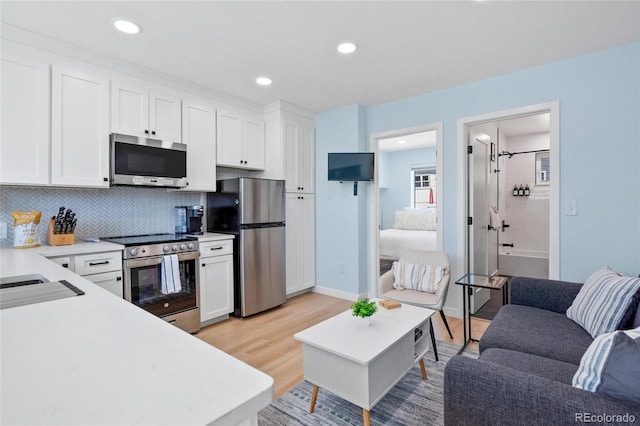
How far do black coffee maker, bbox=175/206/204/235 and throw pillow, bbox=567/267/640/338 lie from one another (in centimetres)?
329

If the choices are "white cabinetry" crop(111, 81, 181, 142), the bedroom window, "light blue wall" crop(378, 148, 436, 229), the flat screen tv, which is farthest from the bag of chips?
the bedroom window

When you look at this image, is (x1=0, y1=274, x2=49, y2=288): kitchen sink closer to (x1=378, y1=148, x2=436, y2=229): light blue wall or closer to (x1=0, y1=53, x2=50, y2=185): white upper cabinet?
(x1=0, y1=53, x2=50, y2=185): white upper cabinet

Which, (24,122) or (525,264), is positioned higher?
(24,122)

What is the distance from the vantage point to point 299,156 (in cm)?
421

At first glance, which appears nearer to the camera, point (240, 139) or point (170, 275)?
point (170, 275)

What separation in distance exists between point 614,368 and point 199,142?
11.3 ft

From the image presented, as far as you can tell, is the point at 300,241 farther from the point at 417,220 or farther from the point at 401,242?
the point at 417,220

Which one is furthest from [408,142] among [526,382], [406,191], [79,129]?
[526,382]

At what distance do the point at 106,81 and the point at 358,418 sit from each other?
3170 mm

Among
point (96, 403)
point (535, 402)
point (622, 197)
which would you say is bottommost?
point (535, 402)

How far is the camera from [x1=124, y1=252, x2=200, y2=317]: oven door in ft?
8.73

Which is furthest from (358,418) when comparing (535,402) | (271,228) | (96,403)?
(271,228)

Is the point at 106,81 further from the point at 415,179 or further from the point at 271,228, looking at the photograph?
the point at 415,179

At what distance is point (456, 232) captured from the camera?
135 inches
